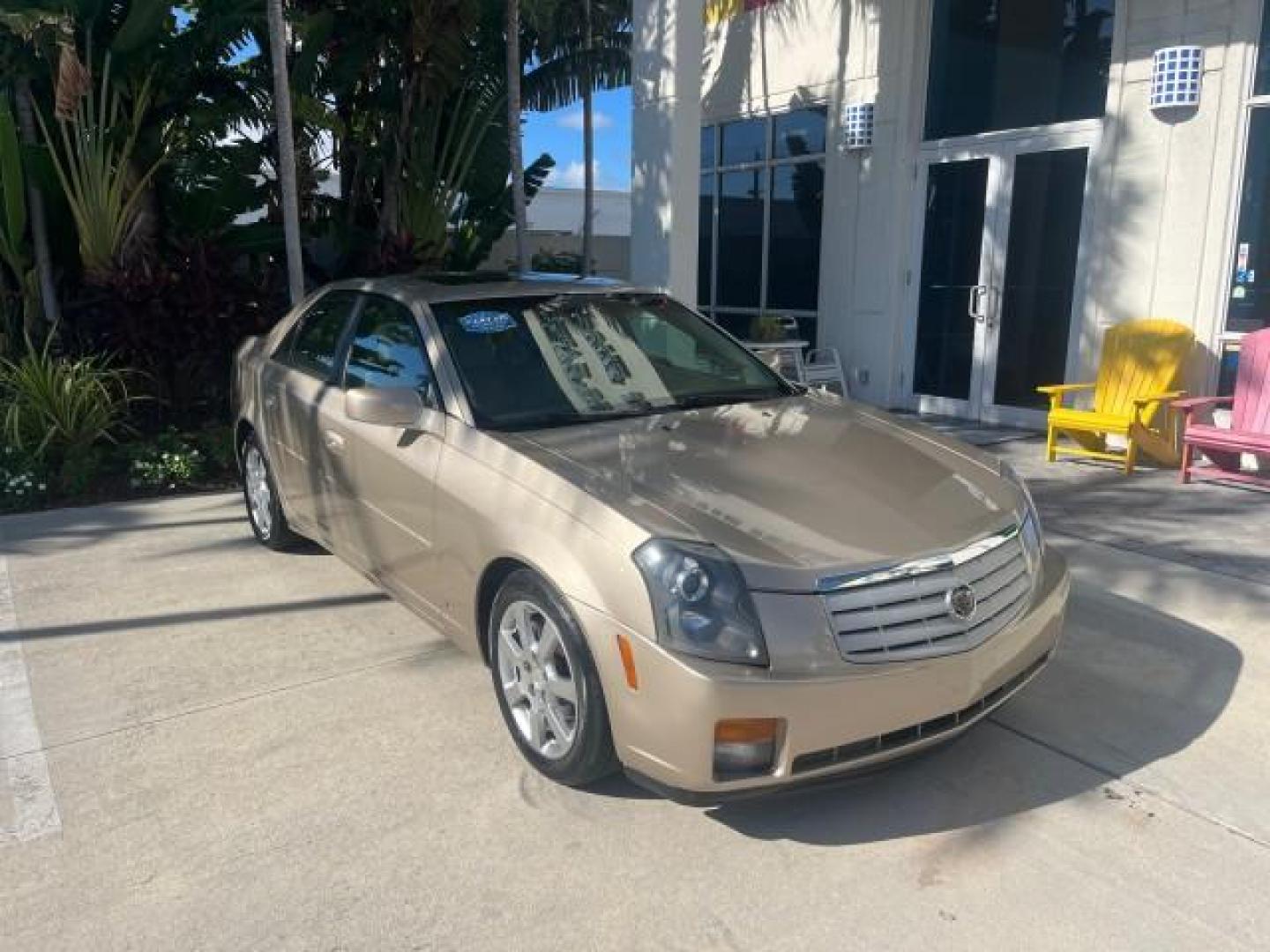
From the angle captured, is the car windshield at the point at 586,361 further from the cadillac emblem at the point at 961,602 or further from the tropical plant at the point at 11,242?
the tropical plant at the point at 11,242

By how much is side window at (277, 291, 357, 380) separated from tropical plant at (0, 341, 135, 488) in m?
2.92

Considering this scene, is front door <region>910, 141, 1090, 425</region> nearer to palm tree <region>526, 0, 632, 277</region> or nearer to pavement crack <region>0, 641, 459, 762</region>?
palm tree <region>526, 0, 632, 277</region>

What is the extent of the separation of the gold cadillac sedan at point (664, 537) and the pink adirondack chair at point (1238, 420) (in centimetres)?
367

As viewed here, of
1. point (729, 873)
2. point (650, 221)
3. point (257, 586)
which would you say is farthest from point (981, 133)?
point (729, 873)

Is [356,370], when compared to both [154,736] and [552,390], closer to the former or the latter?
[552,390]

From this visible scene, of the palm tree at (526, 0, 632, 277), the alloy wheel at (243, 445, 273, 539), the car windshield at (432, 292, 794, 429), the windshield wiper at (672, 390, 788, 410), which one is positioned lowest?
the alloy wheel at (243, 445, 273, 539)

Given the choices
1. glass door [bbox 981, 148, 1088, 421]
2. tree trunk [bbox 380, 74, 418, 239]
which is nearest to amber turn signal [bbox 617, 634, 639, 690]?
glass door [bbox 981, 148, 1088, 421]

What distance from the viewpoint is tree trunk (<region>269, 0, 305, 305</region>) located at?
805 centimetres

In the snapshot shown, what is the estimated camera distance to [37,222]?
830cm

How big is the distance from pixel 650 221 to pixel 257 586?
534cm

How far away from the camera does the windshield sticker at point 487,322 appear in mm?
4152

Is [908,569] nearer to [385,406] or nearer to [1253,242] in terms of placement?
[385,406]

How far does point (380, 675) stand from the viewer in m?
4.16

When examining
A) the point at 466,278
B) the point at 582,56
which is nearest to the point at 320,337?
the point at 466,278
